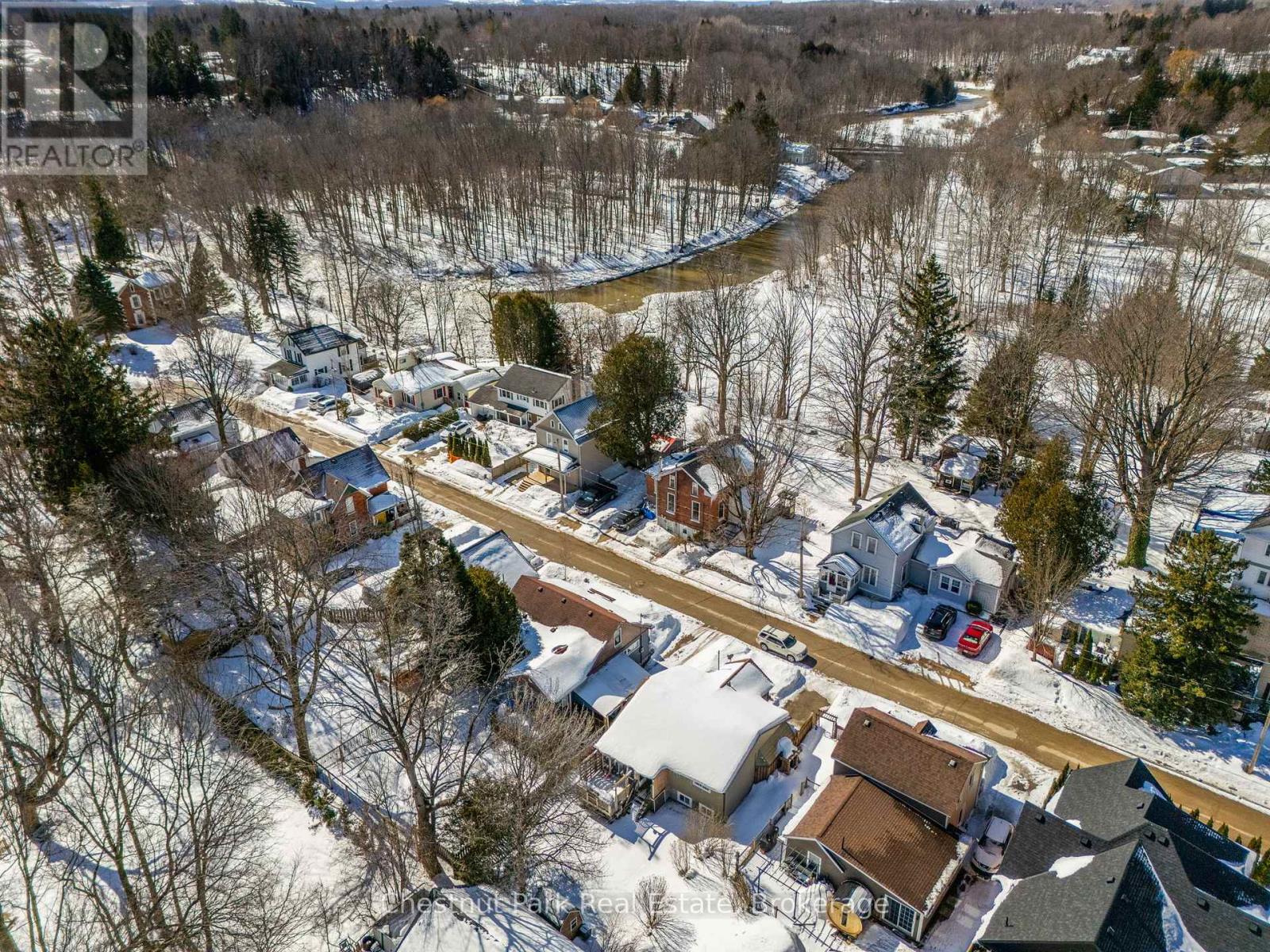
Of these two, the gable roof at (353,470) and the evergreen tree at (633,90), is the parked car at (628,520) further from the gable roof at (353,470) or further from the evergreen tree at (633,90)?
the evergreen tree at (633,90)

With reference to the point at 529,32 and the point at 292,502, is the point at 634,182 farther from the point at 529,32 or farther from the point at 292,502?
the point at 529,32

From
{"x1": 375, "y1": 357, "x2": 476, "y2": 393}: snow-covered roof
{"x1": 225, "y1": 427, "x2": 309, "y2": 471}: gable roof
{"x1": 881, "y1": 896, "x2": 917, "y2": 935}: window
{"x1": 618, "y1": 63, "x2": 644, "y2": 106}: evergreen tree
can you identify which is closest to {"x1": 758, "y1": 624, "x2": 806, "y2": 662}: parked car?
{"x1": 881, "y1": 896, "x2": 917, "y2": 935}: window

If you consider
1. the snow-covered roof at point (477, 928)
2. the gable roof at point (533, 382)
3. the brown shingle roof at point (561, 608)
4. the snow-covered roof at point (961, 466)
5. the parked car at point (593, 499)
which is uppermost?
the gable roof at point (533, 382)

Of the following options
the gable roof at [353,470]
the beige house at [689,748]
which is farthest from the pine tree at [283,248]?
the beige house at [689,748]

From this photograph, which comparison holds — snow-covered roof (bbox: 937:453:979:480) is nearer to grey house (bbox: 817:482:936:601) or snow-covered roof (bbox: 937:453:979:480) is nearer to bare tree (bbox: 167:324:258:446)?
grey house (bbox: 817:482:936:601)

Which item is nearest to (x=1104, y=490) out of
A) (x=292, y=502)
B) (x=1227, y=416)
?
(x=1227, y=416)
